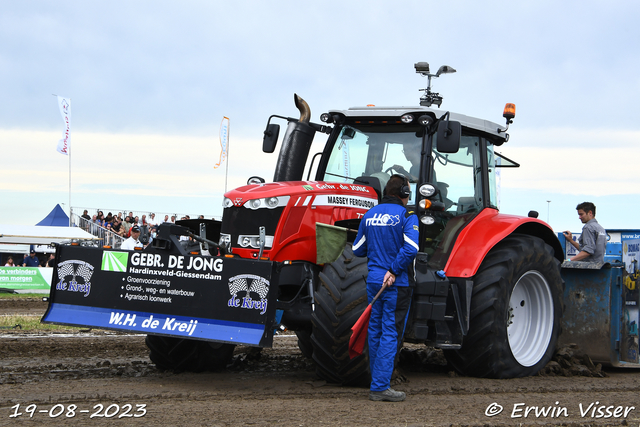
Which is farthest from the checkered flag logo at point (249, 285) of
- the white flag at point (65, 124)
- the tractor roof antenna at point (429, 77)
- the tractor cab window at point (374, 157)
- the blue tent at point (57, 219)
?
the white flag at point (65, 124)

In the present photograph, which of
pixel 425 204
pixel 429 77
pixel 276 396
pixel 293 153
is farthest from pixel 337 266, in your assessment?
pixel 429 77

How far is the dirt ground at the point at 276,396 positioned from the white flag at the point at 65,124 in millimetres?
18256

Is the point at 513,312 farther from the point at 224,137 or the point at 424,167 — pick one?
the point at 224,137

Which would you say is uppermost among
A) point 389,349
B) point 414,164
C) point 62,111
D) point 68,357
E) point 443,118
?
point 62,111

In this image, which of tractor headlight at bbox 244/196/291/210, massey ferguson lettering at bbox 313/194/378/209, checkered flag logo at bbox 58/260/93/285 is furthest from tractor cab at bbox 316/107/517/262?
checkered flag logo at bbox 58/260/93/285

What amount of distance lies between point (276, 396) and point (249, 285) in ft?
2.93

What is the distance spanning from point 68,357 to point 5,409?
3.04 metres

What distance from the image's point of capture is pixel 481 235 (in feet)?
21.2

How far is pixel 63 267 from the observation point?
21.0ft

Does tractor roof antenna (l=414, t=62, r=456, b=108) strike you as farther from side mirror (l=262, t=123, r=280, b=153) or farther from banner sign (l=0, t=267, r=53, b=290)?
banner sign (l=0, t=267, r=53, b=290)

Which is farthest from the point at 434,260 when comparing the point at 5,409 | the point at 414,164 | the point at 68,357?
the point at 68,357

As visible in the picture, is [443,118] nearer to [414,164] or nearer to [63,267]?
[414,164]

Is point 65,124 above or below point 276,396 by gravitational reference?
above

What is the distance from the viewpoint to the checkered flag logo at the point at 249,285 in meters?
5.50
